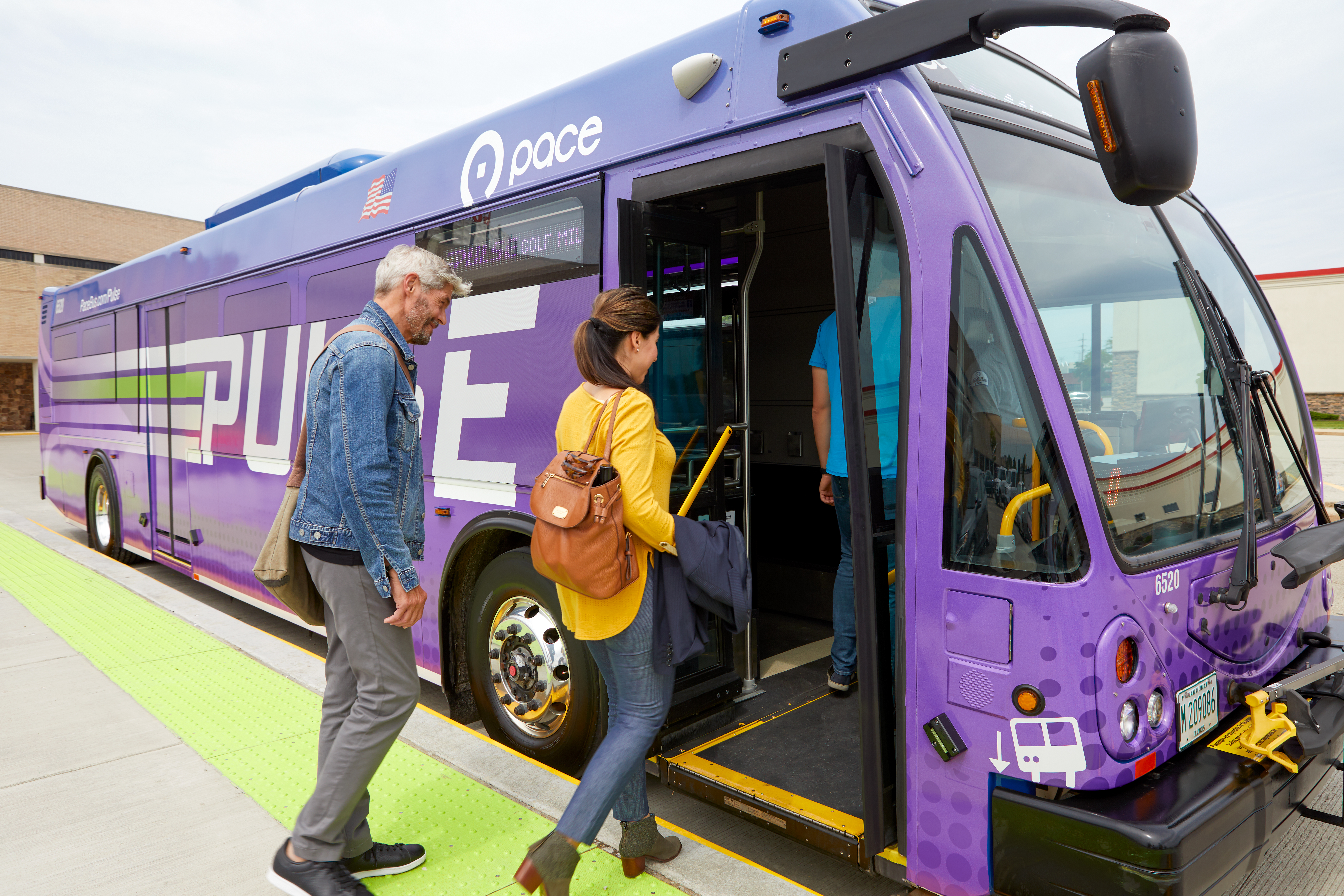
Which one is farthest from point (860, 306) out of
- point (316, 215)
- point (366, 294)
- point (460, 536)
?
point (316, 215)

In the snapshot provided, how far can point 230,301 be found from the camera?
6.06 metres

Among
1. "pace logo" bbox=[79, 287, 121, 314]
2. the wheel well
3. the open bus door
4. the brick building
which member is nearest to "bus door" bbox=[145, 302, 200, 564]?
"pace logo" bbox=[79, 287, 121, 314]

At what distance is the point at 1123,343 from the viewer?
2547 millimetres

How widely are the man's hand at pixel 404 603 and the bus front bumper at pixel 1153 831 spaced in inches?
66.9

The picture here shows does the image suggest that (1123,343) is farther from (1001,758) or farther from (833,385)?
(833,385)

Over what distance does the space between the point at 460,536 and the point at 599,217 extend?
1.64 meters

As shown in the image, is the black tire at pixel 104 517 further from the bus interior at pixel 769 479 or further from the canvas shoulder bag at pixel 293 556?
the canvas shoulder bag at pixel 293 556

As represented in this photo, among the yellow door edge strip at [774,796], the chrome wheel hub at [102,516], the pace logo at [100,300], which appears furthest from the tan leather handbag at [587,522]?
the chrome wheel hub at [102,516]

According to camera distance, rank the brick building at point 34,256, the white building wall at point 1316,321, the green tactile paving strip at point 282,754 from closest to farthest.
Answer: the green tactile paving strip at point 282,754, the white building wall at point 1316,321, the brick building at point 34,256

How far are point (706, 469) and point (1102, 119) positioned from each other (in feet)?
5.58

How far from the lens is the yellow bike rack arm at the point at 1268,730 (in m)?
2.32

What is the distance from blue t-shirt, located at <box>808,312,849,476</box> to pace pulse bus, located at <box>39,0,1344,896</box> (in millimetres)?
375

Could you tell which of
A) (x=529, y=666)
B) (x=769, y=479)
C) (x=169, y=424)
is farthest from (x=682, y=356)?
(x=169, y=424)

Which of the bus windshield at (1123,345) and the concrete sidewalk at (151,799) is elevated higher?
the bus windshield at (1123,345)
